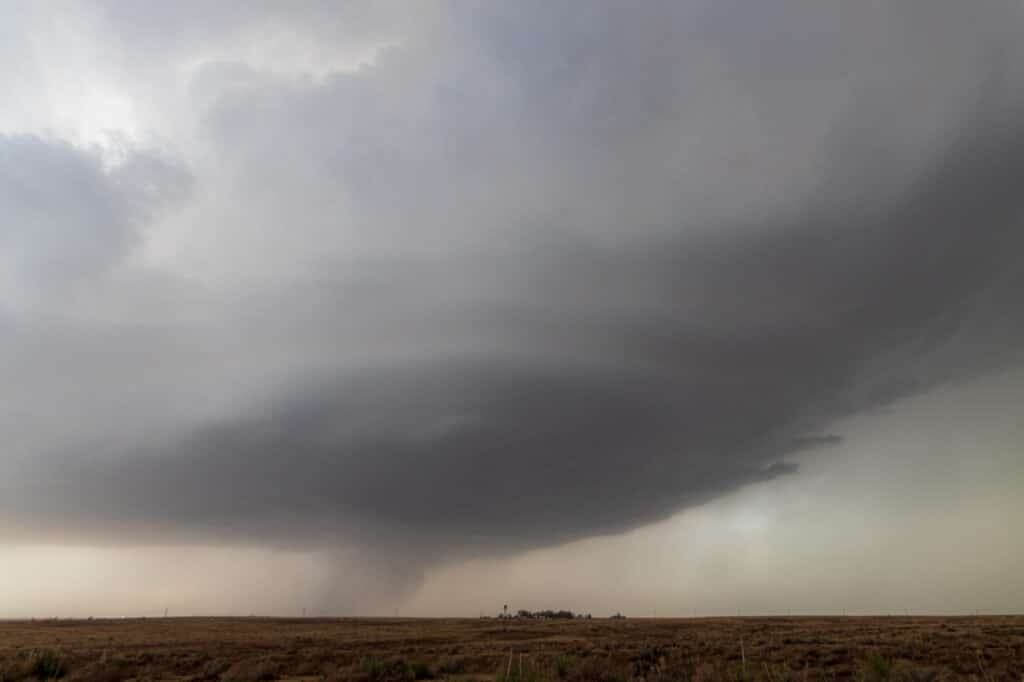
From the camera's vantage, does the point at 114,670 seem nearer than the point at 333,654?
Yes

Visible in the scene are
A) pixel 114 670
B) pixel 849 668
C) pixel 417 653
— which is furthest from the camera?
pixel 417 653

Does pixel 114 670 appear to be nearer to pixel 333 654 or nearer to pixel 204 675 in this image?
pixel 204 675

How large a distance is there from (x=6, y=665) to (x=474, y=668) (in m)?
30.8

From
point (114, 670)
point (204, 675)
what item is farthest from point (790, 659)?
point (114, 670)

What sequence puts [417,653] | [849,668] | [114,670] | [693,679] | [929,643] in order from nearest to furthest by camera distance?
[693,679] → [849,668] → [114,670] → [929,643] → [417,653]

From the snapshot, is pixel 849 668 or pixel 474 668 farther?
pixel 474 668

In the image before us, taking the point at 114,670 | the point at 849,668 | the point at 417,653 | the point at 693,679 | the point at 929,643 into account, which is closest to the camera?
the point at 693,679

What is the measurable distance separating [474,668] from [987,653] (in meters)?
33.1

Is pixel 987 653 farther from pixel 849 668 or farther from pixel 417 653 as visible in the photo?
pixel 417 653

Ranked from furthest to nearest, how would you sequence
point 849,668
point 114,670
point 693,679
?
point 114,670, point 849,668, point 693,679

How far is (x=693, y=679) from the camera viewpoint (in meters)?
35.1

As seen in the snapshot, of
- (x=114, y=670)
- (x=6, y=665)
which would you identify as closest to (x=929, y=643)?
(x=114, y=670)

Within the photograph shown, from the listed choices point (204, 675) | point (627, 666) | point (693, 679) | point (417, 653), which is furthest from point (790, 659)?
point (204, 675)

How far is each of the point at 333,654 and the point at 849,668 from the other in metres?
37.2
